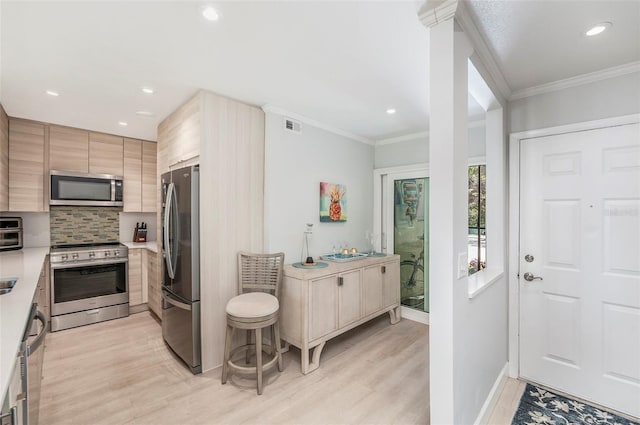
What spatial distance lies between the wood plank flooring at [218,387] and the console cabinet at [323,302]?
0.26 m

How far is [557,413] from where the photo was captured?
2059 millimetres

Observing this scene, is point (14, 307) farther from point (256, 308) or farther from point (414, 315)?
point (414, 315)

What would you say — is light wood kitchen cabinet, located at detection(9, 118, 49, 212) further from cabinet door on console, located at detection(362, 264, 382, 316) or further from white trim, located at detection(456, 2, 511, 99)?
white trim, located at detection(456, 2, 511, 99)

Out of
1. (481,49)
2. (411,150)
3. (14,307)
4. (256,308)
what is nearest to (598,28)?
(481,49)

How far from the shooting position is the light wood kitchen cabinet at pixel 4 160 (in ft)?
9.53

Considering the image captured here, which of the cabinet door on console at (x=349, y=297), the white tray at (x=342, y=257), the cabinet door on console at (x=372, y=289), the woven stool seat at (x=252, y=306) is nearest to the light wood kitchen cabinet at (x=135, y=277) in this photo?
the woven stool seat at (x=252, y=306)

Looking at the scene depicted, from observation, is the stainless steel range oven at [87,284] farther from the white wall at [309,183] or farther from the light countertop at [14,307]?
the white wall at [309,183]

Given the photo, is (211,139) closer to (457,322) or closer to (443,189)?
(443,189)

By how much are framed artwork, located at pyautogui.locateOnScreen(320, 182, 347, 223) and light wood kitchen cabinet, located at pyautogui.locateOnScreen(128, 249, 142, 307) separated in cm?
255

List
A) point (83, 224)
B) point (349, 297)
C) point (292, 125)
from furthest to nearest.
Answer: point (83, 224), point (292, 125), point (349, 297)

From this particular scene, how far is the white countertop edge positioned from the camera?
1764mm

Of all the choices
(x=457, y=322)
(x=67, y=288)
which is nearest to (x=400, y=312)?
(x=457, y=322)

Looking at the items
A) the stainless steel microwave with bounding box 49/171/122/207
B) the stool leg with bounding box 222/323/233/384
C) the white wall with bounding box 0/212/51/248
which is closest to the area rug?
the stool leg with bounding box 222/323/233/384

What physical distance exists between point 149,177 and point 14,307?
10.4 ft
